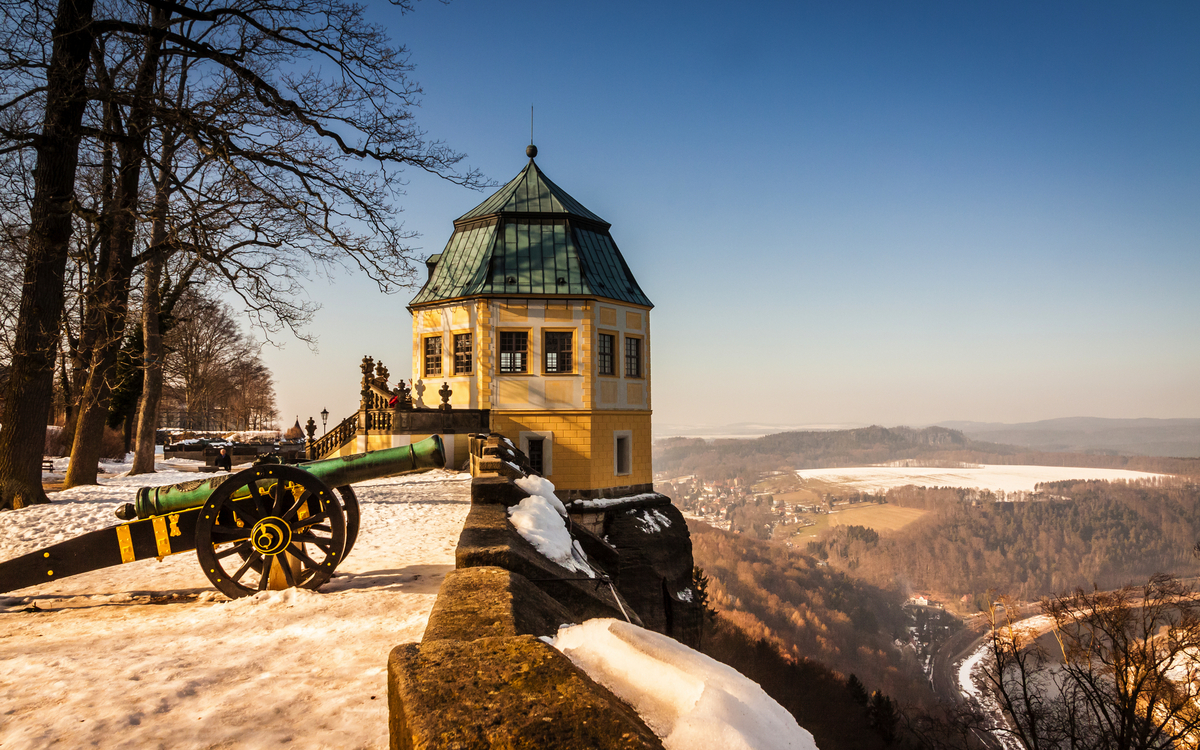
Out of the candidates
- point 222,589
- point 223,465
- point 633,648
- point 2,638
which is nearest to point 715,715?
point 633,648

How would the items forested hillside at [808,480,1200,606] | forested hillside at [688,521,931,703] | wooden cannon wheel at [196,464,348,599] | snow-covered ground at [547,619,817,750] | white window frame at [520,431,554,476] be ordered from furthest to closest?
forested hillside at [808,480,1200,606], forested hillside at [688,521,931,703], white window frame at [520,431,554,476], wooden cannon wheel at [196,464,348,599], snow-covered ground at [547,619,817,750]

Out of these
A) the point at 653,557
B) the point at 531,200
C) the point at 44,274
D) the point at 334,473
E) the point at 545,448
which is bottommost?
the point at 653,557

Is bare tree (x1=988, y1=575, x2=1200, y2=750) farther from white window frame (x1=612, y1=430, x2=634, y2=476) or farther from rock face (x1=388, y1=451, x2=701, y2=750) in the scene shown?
rock face (x1=388, y1=451, x2=701, y2=750)

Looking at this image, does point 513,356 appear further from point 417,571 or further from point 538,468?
point 417,571

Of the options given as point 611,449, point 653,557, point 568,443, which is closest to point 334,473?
point 568,443

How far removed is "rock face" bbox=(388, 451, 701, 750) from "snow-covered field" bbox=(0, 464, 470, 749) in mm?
804

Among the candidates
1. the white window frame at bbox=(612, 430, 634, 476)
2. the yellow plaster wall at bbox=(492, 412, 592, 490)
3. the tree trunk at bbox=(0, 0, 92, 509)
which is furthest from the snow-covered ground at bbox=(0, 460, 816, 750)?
the white window frame at bbox=(612, 430, 634, 476)

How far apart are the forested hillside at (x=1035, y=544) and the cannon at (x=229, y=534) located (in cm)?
11666

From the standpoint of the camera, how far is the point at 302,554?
6340 millimetres

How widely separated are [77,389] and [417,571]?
21040mm

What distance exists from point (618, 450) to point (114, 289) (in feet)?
50.4

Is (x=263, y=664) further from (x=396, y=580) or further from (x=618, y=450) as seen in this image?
(x=618, y=450)

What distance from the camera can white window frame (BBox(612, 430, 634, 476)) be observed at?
24078 mm

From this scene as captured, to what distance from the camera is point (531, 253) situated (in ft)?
79.4
